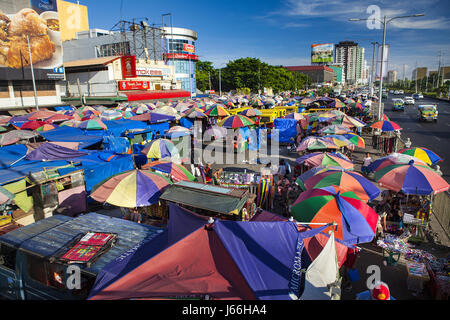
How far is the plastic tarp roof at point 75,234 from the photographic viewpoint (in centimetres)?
482

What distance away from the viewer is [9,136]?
44.4 feet

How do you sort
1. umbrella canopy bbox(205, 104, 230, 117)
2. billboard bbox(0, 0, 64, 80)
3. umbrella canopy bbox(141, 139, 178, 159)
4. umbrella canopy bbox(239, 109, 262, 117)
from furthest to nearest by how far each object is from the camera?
1. billboard bbox(0, 0, 64, 80)
2. umbrella canopy bbox(239, 109, 262, 117)
3. umbrella canopy bbox(205, 104, 230, 117)
4. umbrella canopy bbox(141, 139, 178, 159)

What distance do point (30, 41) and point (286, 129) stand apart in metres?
34.4

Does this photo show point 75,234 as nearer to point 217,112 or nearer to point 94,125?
point 94,125

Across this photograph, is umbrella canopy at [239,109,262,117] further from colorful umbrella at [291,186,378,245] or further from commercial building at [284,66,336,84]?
commercial building at [284,66,336,84]

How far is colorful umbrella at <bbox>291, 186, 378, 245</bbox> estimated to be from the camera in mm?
6117

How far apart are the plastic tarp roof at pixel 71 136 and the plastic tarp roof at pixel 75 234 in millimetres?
8445

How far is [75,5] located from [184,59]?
31818mm

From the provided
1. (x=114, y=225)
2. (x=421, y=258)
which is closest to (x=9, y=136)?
(x=114, y=225)

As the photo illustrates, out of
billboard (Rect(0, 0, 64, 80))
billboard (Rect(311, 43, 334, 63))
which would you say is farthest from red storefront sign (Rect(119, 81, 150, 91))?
billboard (Rect(311, 43, 334, 63))

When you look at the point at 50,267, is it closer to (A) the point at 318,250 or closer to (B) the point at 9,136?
(A) the point at 318,250

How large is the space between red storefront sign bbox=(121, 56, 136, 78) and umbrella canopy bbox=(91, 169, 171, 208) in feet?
122

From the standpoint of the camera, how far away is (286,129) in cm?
2177

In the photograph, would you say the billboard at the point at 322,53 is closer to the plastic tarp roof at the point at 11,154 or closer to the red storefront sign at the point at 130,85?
the red storefront sign at the point at 130,85
